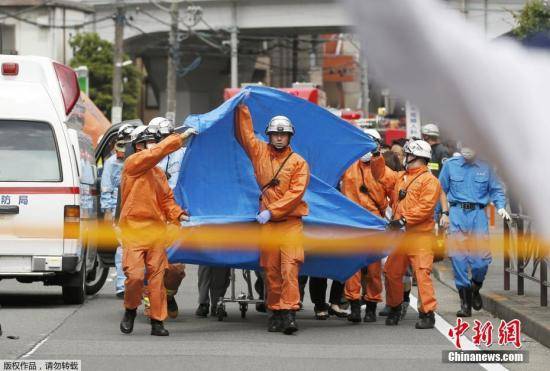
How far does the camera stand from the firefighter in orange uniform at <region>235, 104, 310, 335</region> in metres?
13.2

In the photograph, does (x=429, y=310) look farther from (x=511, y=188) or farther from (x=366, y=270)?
(x=511, y=188)

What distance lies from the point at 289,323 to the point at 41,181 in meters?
3.51

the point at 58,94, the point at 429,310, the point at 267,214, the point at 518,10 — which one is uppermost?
the point at 518,10

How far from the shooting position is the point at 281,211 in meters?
13.1

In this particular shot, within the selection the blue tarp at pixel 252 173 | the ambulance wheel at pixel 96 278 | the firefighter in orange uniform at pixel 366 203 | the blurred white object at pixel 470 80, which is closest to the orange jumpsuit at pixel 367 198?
the firefighter in orange uniform at pixel 366 203

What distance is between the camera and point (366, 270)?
14.6 meters

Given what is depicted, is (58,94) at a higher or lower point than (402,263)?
higher

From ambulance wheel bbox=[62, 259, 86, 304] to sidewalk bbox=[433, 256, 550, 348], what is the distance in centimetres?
461

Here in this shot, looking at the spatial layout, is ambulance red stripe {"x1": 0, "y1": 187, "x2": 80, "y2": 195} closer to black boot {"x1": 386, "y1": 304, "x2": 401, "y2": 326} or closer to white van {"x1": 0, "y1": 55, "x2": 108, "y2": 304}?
white van {"x1": 0, "y1": 55, "x2": 108, "y2": 304}

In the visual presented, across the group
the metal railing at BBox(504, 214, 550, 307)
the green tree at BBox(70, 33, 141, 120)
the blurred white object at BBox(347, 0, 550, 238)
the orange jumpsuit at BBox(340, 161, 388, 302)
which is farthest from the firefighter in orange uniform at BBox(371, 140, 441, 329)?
the green tree at BBox(70, 33, 141, 120)

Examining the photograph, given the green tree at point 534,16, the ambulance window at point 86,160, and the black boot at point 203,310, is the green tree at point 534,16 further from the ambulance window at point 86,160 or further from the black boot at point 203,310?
the black boot at point 203,310

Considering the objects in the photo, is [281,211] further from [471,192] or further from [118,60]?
[118,60]

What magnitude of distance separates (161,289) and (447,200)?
12.8 feet

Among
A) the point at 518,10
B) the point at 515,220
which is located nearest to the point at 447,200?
the point at 515,220
